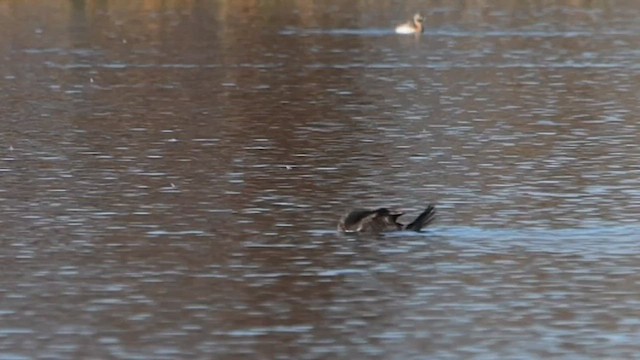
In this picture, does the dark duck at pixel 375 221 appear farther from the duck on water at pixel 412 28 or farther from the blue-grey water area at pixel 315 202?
the duck on water at pixel 412 28

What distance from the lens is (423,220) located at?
16172 millimetres

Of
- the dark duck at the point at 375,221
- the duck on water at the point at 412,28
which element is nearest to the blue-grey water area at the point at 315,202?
the dark duck at the point at 375,221

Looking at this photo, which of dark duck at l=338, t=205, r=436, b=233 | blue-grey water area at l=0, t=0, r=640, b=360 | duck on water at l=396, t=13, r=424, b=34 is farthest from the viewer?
duck on water at l=396, t=13, r=424, b=34

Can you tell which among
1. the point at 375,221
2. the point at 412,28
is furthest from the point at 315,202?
the point at 412,28

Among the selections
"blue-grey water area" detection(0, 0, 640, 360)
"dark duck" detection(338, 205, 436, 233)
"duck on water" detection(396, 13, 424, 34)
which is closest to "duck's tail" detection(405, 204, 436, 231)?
"dark duck" detection(338, 205, 436, 233)

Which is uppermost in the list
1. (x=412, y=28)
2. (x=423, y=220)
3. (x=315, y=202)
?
(x=423, y=220)

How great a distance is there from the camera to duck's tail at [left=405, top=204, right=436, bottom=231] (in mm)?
16094

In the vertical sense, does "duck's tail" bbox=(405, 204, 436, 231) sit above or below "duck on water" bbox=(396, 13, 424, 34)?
above

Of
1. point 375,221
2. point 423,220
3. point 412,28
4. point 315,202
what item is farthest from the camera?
point 412,28

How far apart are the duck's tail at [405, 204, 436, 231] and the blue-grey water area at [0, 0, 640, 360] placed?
0.49 ft

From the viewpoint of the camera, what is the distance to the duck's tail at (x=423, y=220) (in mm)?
16094

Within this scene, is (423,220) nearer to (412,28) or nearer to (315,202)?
(315,202)

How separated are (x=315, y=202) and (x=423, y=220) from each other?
2160 millimetres

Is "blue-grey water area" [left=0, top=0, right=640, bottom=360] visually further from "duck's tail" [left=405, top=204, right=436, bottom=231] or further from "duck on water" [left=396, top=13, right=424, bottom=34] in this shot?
"duck on water" [left=396, top=13, right=424, bottom=34]
